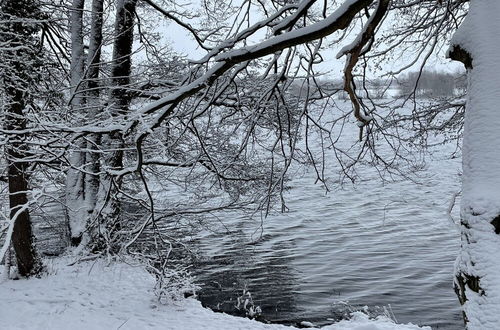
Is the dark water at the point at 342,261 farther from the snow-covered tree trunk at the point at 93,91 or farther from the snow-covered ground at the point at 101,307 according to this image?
the snow-covered tree trunk at the point at 93,91

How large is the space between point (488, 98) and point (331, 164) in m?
23.6

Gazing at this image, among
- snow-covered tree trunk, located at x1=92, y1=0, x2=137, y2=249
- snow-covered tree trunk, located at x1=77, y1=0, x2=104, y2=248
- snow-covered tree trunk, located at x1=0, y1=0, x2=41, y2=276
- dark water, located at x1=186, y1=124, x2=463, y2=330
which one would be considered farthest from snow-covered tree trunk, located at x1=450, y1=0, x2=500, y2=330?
snow-covered tree trunk, located at x1=77, y1=0, x2=104, y2=248

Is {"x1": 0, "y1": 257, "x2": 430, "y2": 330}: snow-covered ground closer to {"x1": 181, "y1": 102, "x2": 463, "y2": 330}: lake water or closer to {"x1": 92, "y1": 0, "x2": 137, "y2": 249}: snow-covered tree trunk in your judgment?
{"x1": 92, "y1": 0, "x2": 137, "y2": 249}: snow-covered tree trunk

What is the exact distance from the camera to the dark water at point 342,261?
10.7 metres

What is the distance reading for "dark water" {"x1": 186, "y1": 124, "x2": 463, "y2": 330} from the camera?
35.2 ft

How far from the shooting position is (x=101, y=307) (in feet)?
28.9

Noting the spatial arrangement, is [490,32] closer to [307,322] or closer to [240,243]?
[307,322]

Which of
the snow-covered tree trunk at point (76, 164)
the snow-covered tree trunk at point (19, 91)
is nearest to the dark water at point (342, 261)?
the snow-covered tree trunk at point (76, 164)

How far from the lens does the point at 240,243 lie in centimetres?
1565

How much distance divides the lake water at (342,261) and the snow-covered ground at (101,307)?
1.44 meters

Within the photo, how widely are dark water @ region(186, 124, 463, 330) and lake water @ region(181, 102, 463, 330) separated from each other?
2 centimetres

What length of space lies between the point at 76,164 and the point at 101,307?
3968 millimetres

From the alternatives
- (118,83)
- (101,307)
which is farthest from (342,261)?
(118,83)

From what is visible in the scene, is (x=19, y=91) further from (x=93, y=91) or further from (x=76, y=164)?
(x=76, y=164)
